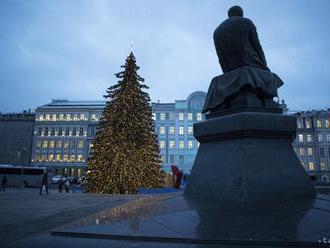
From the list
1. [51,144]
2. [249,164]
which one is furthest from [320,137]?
[249,164]

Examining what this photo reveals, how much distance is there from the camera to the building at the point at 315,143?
5849 cm

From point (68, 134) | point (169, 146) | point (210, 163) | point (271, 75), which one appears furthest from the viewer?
point (68, 134)

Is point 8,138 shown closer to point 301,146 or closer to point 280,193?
point 301,146

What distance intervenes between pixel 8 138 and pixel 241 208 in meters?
72.6

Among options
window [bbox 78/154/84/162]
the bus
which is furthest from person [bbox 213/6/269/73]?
window [bbox 78/154/84/162]

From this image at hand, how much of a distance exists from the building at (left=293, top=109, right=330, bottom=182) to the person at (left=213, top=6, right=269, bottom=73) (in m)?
57.7

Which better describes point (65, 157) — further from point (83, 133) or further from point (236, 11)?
point (236, 11)

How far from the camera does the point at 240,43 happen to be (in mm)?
6020

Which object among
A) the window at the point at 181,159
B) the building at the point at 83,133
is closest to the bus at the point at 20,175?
the building at the point at 83,133

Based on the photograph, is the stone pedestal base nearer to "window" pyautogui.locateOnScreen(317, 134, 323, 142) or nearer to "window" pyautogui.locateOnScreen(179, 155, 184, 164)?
"window" pyautogui.locateOnScreen(179, 155, 184, 164)

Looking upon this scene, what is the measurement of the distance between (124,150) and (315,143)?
175 feet

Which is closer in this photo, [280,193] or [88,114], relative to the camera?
[280,193]

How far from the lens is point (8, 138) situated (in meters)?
66.0

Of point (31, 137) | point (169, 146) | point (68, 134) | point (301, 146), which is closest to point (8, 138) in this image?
point (31, 137)
